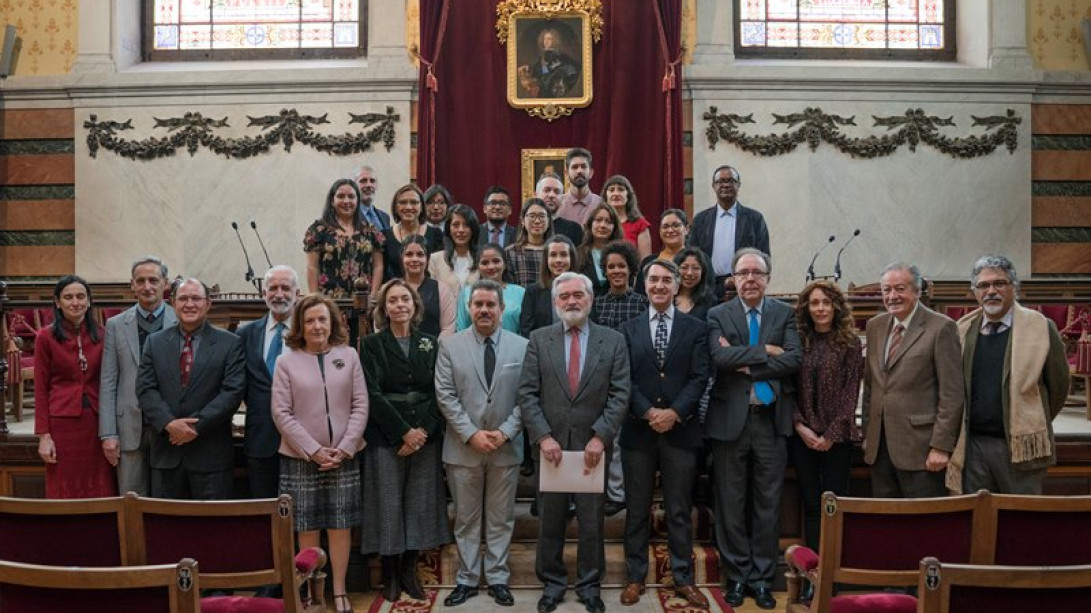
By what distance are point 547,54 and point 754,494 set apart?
18.0 feet

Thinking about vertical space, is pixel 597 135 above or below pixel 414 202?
above

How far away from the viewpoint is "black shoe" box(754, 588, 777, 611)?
14.3ft

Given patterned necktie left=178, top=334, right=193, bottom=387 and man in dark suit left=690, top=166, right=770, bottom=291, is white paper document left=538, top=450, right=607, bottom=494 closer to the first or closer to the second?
patterned necktie left=178, top=334, right=193, bottom=387

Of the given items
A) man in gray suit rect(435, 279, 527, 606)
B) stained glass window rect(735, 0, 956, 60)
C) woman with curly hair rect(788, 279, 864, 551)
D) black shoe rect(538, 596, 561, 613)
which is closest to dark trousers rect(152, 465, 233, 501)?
man in gray suit rect(435, 279, 527, 606)

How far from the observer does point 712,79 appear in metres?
8.93

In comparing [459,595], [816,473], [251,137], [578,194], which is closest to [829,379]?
[816,473]

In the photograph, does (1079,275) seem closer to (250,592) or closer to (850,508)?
(850,508)

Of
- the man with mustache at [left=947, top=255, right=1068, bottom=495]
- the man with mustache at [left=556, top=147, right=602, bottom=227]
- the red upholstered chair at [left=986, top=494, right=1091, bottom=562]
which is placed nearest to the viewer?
the red upholstered chair at [left=986, top=494, right=1091, bottom=562]

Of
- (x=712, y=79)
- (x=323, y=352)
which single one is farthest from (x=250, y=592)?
(x=712, y=79)

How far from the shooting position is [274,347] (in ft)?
14.9

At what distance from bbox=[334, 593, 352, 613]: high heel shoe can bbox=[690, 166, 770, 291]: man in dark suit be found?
2908 millimetres

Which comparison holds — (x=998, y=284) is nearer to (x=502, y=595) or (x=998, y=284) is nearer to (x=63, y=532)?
(x=502, y=595)

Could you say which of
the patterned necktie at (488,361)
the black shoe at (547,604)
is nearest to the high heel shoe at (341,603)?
the black shoe at (547,604)

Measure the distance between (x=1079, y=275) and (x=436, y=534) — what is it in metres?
7.14
